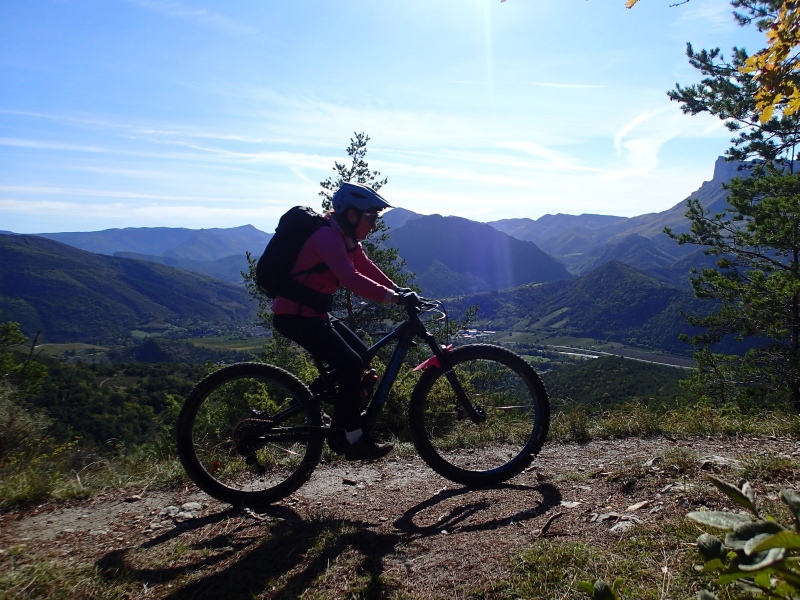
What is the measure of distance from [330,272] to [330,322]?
0.46m

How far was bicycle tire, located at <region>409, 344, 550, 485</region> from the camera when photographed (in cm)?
437

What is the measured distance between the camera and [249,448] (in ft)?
14.2

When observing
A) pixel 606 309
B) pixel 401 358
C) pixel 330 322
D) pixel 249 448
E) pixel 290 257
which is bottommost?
pixel 606 309

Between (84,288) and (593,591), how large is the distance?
229 m

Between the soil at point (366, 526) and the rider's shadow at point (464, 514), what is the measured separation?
0.05ft

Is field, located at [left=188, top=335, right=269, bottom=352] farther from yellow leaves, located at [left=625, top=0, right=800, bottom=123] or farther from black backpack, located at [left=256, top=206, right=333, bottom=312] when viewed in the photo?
yellow leaves, located at [left=625, top=0, right=800, bottom=123]

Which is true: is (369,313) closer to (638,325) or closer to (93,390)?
(93,390)

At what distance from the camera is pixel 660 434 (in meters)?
5.67

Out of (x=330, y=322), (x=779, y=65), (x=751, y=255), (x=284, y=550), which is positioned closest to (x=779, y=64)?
(x=779, y=65)

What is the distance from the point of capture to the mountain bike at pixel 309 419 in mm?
4180

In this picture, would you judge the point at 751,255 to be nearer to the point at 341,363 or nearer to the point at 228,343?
the point at 341,363

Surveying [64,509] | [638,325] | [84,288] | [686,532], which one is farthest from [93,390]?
[84,288]

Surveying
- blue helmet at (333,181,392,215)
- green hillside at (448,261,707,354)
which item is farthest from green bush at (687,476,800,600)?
green hillside at (448,261,707,354)

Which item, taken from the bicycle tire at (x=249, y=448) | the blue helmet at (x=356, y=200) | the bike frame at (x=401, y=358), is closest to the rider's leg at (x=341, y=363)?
the bike frame at (x=401, y=358)
